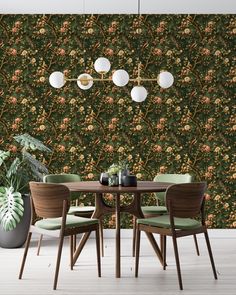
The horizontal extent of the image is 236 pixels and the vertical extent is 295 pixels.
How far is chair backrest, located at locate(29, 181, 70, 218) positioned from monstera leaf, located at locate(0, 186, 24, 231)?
1376mm

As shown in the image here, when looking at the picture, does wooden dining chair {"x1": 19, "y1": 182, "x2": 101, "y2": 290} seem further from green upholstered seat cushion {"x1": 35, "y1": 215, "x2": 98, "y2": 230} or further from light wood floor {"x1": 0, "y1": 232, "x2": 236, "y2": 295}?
light wood floor {"x1": 0, "y1": 232, "x2": 236, "y2": 295}

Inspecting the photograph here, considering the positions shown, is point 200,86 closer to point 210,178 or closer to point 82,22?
point 210,178

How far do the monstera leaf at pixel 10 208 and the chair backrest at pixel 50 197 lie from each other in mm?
1376

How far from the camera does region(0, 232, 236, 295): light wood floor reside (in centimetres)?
414

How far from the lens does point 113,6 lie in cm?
632

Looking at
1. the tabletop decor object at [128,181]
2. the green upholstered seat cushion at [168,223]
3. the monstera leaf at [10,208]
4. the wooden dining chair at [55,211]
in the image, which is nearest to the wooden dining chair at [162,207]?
the tabletop decor object at [128,181]

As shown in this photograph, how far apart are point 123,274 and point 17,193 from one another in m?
1.64

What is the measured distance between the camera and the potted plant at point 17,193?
18.5ft

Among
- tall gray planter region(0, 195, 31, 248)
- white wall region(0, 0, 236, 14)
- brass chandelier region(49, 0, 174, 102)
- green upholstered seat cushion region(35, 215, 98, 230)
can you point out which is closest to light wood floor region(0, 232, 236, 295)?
tall gray planter region(0, 195, 31, 248)

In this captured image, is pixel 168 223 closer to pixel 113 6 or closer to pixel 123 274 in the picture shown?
pixel 123 274

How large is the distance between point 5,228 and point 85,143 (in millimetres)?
1627

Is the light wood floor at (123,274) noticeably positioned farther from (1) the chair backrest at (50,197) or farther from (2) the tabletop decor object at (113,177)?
(2) the tabletop decor object at (113,177)

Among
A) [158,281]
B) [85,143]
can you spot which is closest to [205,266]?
[158,281]

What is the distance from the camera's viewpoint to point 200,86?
670 centimetres
